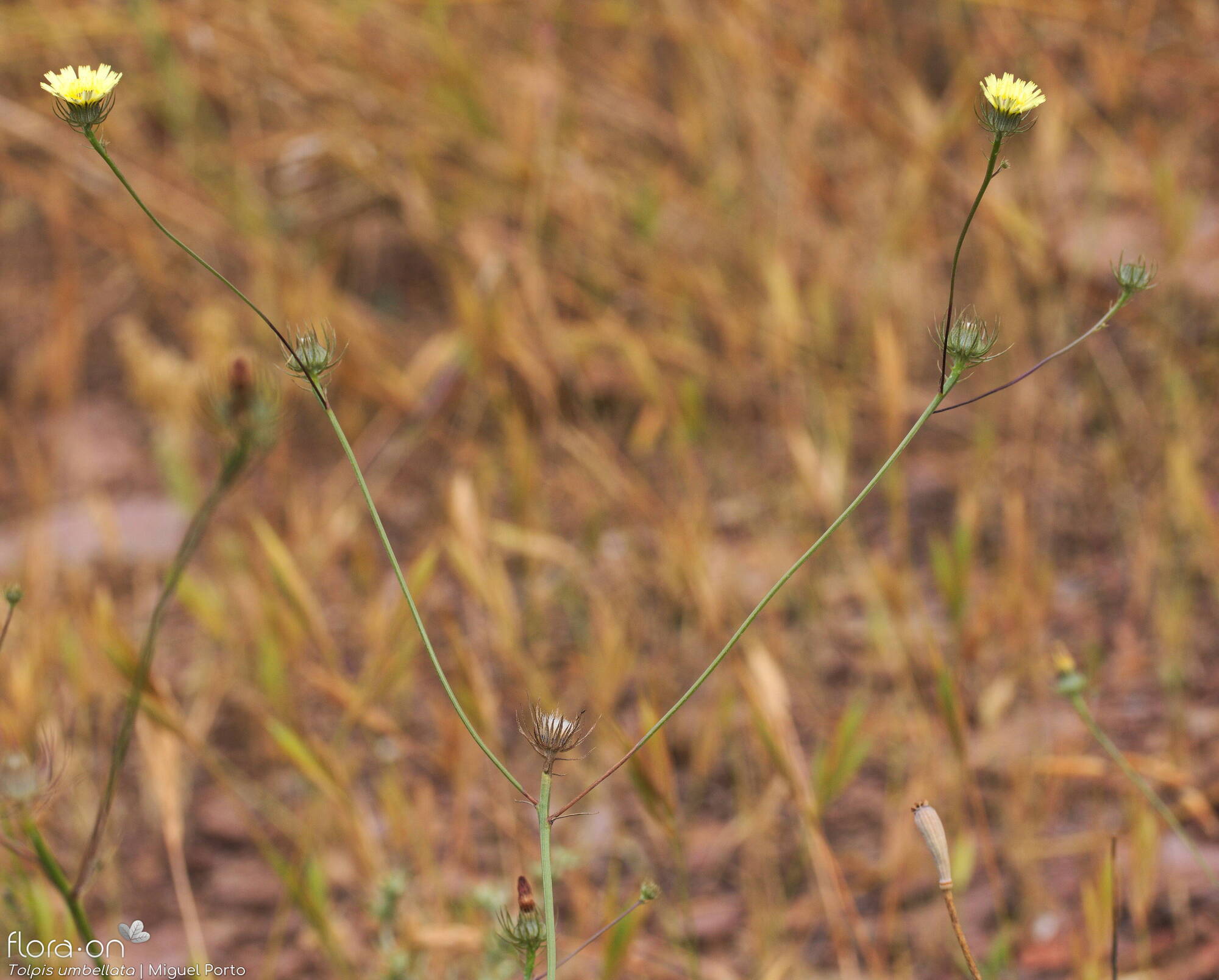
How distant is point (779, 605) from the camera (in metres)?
1.21

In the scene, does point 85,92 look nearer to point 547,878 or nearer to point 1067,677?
point 547,878

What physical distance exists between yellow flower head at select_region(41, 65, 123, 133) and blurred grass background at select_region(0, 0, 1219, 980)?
0.39 meters

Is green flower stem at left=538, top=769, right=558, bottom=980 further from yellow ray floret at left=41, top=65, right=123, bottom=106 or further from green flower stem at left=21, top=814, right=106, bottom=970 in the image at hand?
yellow ray floret at left=41, top=65, right=123, bottom=106

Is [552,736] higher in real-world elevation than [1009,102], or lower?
lower

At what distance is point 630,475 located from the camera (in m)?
1.24

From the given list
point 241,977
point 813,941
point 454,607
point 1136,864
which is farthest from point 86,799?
point 1136,864

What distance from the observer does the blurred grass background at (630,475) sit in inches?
34.2

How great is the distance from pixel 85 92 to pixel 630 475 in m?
0.82

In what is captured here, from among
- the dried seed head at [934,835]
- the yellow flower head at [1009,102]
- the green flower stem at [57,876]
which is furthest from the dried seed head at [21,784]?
the yellow flower head at [1009,102]

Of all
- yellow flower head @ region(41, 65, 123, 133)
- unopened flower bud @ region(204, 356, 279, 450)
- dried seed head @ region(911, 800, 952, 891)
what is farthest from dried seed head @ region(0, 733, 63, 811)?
dried seed head @ region(911, 800, 952, 891)

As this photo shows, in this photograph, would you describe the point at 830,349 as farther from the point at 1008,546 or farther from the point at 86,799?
the point at 86,799

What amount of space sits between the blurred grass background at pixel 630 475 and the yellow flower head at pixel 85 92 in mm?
390

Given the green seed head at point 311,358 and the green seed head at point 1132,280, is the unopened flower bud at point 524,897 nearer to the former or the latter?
the green seed head at point 311,358

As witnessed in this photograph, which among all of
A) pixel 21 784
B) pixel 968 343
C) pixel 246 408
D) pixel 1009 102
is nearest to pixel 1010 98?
pixel 1009 102
